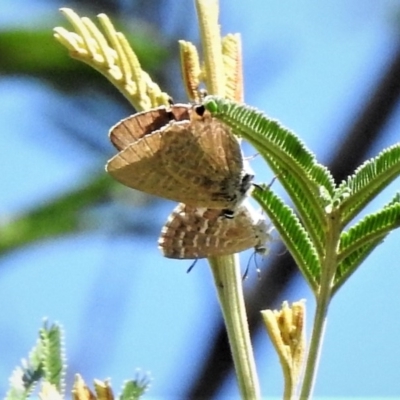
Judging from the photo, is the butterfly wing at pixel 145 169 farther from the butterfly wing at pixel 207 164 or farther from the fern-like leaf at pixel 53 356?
the fern-like leaf at pixel 53 356

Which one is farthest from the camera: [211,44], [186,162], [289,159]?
[186,162]

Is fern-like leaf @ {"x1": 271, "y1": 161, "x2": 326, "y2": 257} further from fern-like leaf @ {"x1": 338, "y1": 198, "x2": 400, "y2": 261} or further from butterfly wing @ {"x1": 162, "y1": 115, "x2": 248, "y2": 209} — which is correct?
butterfly wing @ {"x1": 162, "y1": 115, "x2": 248, "y2": 209}

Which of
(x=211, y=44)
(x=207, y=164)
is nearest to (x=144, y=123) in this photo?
(x=211, y=44)

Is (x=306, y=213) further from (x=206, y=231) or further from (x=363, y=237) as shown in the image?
(x=206, y=231)

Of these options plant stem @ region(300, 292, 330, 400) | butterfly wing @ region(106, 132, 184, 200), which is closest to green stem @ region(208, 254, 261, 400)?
plant stem @ region(300, 292, 330, 400)

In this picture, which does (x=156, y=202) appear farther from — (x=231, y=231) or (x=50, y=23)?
(x=231, y=231)

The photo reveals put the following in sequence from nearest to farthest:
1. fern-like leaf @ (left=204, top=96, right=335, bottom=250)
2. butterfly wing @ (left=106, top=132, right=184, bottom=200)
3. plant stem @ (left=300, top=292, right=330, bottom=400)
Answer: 1. fern-like leaf @ (left=204, top=96, right=335, bottom=250)
2. plant stem @ (left=300, top=292, right=330, bottom=400)
3. butterfly wing @ (left=106, top=132, right=184, bottom=200)

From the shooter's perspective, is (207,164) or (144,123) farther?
(207,164)
